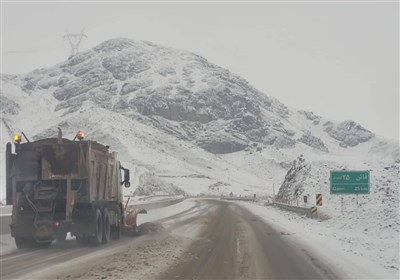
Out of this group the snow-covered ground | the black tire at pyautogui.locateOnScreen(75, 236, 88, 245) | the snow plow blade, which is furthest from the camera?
the snow plow blade

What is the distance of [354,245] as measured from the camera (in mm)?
16562

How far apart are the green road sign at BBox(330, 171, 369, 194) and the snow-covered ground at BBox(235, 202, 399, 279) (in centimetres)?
283

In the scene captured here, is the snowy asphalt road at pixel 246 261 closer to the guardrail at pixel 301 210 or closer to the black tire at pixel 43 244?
the black tire at pixel 43 244

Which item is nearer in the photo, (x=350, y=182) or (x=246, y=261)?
(x=246, y=261)

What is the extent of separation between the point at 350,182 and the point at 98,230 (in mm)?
16121

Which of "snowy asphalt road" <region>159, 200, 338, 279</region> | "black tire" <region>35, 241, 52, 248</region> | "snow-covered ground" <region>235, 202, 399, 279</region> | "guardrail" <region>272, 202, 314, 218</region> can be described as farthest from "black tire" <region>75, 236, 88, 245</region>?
"guardrail" <region>272, 202, 314, 218</region>

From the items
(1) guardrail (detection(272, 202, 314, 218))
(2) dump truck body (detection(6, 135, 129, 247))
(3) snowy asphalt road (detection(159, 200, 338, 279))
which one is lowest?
(1) guardrail (detection(272, 202, 314, 218))

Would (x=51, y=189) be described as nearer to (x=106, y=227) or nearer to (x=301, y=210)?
(x=106, y=227)

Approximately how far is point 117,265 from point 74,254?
3.16m

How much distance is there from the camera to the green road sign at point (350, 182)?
2853 cm

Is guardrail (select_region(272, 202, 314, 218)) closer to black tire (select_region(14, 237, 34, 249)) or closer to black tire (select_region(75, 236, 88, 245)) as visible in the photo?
black tire (select_region(75, 236, 88, 245))

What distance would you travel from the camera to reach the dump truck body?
16.2 m

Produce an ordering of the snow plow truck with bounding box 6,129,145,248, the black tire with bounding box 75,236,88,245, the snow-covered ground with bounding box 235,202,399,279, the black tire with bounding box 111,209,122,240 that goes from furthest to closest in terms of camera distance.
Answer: the black tire with bounding box 111,209,122,240 < the black tire with bounding box 75,236,88,245 < the snow plow truck with bounding box 6,129,145,248 < the snow-covered ground with bounding box 235,202,399,279

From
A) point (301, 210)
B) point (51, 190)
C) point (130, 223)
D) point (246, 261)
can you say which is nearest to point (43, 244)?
point (51, 190)
